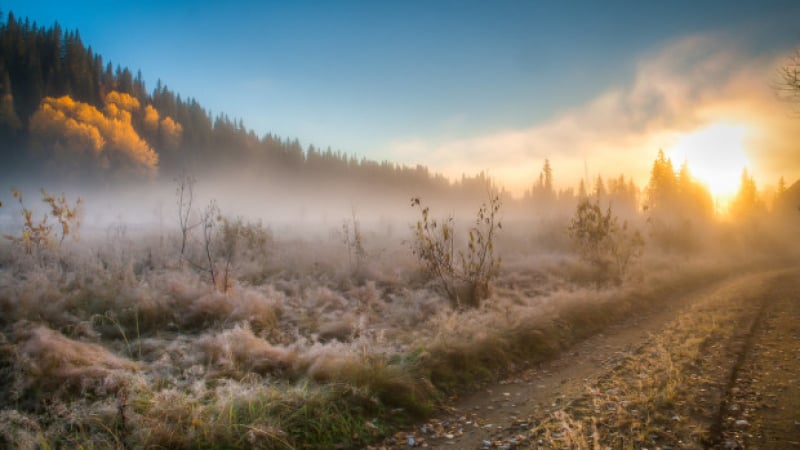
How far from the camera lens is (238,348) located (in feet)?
18.2

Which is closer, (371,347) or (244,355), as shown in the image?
(244,355)

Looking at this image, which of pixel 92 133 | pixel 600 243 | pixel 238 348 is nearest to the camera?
pixel 238 348

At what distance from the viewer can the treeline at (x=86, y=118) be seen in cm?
2969

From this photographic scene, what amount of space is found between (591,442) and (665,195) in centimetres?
5988

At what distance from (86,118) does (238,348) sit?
37957mm

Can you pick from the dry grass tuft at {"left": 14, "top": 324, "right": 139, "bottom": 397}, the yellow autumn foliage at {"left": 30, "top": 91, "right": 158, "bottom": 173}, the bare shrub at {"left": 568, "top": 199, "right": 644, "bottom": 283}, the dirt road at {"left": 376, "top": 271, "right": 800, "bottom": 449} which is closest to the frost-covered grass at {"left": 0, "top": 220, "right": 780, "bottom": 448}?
the dry grass tuft at {"left": 14, "top": 324, "right": 139, "bottom": 397}

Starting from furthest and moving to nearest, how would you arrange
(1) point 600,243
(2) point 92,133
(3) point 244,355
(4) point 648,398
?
(2) point 92,133 → (1) point 600,243 → (3) point 244,355 → (4) point 648,398

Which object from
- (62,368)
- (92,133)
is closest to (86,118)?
(92,133)

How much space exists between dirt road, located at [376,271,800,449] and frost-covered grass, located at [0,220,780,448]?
560 mm

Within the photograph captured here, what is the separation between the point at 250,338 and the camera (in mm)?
5785

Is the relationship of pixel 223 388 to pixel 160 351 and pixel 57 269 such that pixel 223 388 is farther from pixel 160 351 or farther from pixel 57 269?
pixel 57 269

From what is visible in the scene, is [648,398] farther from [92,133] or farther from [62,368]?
[92,133]

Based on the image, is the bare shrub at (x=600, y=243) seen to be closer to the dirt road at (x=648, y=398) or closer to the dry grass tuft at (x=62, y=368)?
the dirt road at (x=648, y=398)

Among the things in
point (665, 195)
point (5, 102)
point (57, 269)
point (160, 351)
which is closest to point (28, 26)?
point (5, 102)
